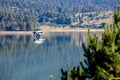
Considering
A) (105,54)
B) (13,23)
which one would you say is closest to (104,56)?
(105,54)

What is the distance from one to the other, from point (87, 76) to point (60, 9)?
188907 mm

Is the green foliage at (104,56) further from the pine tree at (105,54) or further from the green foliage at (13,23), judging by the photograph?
the green foliage at (13,23)

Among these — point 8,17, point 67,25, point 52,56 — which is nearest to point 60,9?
point 67,25

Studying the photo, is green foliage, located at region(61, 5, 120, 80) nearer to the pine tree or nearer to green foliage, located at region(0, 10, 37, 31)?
the pine tree

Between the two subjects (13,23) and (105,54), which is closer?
(105,54)

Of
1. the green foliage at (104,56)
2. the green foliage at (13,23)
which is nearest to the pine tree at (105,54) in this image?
Result: the green foliage at (104,56)

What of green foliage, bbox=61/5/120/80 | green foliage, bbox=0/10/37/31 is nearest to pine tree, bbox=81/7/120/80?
green foliage, bbox=61/5/120/80

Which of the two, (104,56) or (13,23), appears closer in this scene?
(104,56)

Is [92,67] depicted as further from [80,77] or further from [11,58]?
[11,58]

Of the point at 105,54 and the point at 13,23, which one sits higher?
the point at 105,54

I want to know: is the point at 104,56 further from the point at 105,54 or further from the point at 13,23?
the point at 13,23

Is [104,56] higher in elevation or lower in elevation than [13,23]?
higher

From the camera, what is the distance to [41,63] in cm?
5709

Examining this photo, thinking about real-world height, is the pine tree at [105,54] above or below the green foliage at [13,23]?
above
